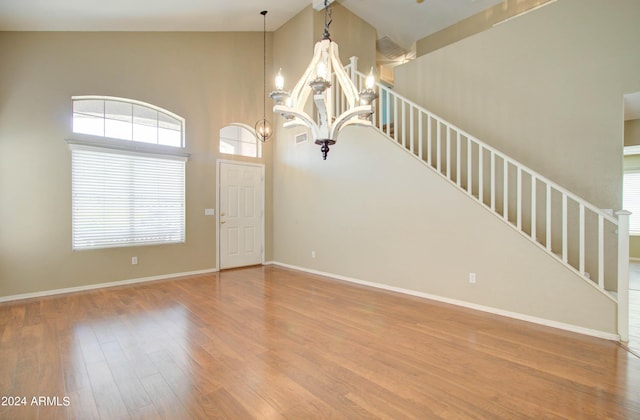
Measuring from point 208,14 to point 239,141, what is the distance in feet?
7.15

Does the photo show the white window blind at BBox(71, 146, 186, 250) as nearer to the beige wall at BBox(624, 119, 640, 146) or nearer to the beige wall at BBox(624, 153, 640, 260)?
the beige wall at BBox(624, 119, 640, 146)

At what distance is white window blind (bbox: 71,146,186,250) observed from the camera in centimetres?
418

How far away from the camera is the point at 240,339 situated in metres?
2.64

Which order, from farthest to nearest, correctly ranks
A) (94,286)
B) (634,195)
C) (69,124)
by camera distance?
(634,195)
(94,286)
(69,124)

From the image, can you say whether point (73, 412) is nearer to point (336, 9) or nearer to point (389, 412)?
point (389, 412)

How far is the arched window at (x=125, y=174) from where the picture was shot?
13.8ft

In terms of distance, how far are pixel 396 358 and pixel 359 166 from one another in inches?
120

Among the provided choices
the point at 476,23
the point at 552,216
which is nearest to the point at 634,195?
the point at 552,216

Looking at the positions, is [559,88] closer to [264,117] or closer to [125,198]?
[264,117]

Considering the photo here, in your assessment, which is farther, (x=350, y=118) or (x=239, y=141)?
(x=239, y=141)

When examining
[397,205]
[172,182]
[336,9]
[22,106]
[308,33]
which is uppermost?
[336,9]

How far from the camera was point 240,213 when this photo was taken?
589 centimetres

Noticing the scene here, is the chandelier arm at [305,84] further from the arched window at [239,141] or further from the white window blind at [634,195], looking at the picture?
the white window blind at [634,195]

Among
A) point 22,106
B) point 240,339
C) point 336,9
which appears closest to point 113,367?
point 240,339
